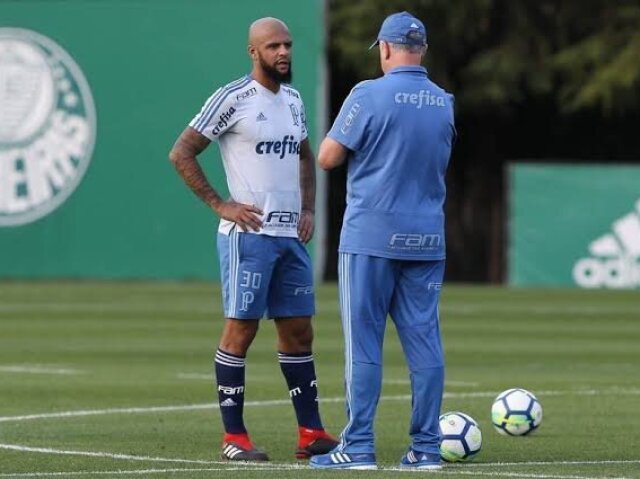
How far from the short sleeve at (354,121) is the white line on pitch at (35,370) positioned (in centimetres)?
705

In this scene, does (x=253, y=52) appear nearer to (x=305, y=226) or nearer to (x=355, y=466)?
(x=305, y=226)

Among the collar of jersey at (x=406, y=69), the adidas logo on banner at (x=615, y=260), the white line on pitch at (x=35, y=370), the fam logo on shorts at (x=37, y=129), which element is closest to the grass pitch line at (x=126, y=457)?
the collar of jersey at (x=406, y=69)

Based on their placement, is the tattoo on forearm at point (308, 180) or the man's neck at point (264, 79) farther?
the tattoo on forearm at point (308, 180)

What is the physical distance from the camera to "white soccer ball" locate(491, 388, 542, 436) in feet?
38.1

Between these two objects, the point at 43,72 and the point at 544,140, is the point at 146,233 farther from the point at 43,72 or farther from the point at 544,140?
the point at 544,140

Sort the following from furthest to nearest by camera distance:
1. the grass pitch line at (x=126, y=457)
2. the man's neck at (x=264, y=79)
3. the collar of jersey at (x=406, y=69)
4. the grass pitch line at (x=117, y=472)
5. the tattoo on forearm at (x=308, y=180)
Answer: the tattoo on forearm at (x=308, y=180), the man's neck at (x=264, y=79), the grass pitch line at (x=126, y=457), the collar of jersey at (x=406, y=69), the grass pitch line at (x=117, y=472)

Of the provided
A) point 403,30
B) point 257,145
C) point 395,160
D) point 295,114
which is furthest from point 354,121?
point 295,114

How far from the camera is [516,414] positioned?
38.1 ft

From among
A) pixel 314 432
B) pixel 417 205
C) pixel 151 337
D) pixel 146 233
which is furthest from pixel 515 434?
pixel 146 233

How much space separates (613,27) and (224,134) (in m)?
26.3

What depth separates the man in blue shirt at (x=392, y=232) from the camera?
9781 mm

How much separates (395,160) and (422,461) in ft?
4.96

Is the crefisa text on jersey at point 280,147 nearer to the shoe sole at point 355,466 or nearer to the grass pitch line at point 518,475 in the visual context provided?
the shoe sole at point 355,466

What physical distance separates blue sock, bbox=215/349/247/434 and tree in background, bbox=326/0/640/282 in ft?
76.0
